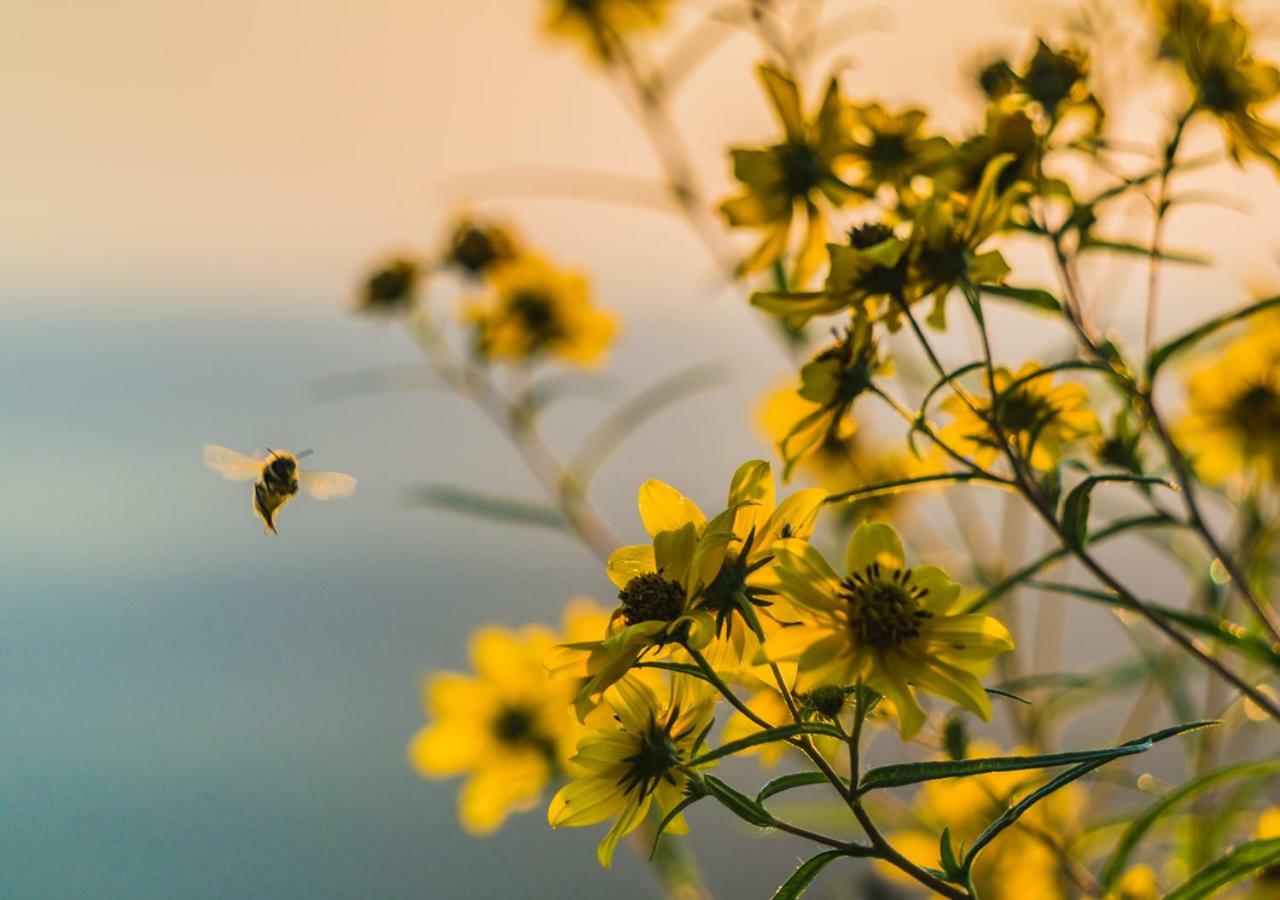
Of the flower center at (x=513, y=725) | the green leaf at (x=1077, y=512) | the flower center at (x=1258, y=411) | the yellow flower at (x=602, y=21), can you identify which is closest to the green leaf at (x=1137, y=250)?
the green leaf at (x=1077, y=512)

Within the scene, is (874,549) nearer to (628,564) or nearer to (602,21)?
(628,564)

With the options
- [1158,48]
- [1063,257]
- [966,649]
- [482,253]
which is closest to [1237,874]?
[966,649]

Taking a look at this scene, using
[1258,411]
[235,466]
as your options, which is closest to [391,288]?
[235,466]

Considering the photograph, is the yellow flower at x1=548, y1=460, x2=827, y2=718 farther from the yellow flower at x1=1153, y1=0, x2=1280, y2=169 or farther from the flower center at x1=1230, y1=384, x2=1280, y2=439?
the flower center at x1=1230, y1=384, x2=1280, y2=439

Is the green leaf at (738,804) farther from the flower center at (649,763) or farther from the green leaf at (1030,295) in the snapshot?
the green leaf at (1030,295)

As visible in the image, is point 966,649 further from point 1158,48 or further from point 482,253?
Result: point 482,253

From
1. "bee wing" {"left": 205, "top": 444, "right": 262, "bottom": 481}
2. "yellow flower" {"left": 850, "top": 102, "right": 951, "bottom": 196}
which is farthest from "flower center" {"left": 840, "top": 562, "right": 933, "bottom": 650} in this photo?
"bee wing" {"left": 205, "top": 444, "right": 262, "bottom": 481}
